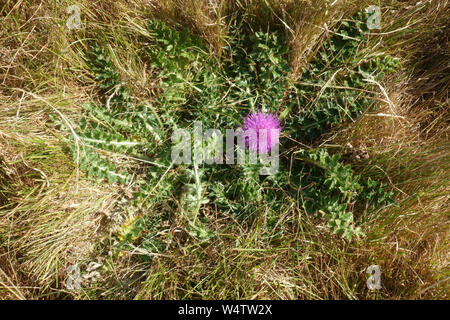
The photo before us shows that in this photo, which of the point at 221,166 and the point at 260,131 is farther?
the point at 221,166

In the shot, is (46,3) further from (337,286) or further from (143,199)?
(337,286)

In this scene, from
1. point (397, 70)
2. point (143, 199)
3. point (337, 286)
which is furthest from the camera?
point (397, 70)

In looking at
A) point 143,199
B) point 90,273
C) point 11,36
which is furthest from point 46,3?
A: point 90,273

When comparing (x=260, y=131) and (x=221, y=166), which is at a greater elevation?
(x=260, y=131)
